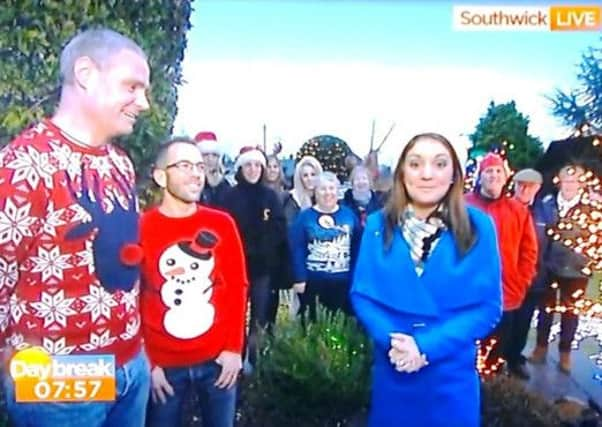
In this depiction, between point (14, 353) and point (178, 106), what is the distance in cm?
70

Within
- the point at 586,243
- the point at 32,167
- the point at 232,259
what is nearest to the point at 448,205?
the point at 586,243

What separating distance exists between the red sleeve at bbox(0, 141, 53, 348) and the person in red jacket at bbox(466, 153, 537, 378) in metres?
1.02

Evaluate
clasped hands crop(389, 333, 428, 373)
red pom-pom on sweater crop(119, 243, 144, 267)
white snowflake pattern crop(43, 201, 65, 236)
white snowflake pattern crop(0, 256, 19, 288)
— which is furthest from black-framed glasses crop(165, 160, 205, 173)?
clasped hands crop(389, 333, 428, 373)

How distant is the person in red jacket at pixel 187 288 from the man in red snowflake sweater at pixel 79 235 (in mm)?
52

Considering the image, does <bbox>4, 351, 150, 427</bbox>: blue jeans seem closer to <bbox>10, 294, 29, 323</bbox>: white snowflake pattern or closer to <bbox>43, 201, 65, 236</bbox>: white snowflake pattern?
<bbox>10, 294, 29, 323</bbox>: white snowflake pattern

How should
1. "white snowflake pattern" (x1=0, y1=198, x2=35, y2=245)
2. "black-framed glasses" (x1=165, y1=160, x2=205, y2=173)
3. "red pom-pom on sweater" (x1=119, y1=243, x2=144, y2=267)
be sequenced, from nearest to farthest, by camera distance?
"white snowflake pattern" (x1=0, y1=198, x2=35, y2=245)
"red pom-pom on sweater" (x1=119, y1=243, x2=144, y2=267)
"black-framed glasses" (x1=165, y1=160, x2=205, y2=173)

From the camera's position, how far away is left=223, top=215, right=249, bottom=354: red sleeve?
225cm

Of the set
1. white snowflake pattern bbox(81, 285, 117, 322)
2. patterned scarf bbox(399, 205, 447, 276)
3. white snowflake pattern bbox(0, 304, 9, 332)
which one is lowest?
white snowflake pattern bbox(0, 304, 9, 332)

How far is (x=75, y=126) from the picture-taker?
2.10m

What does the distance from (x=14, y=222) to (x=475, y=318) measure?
42.2 inches

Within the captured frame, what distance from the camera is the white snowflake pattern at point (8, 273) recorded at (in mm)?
2020

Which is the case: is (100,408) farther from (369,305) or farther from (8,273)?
(369,305)

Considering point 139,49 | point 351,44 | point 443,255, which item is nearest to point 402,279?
point 443,255

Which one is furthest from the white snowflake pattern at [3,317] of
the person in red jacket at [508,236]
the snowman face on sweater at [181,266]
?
the person in red jacket at [508,236]
